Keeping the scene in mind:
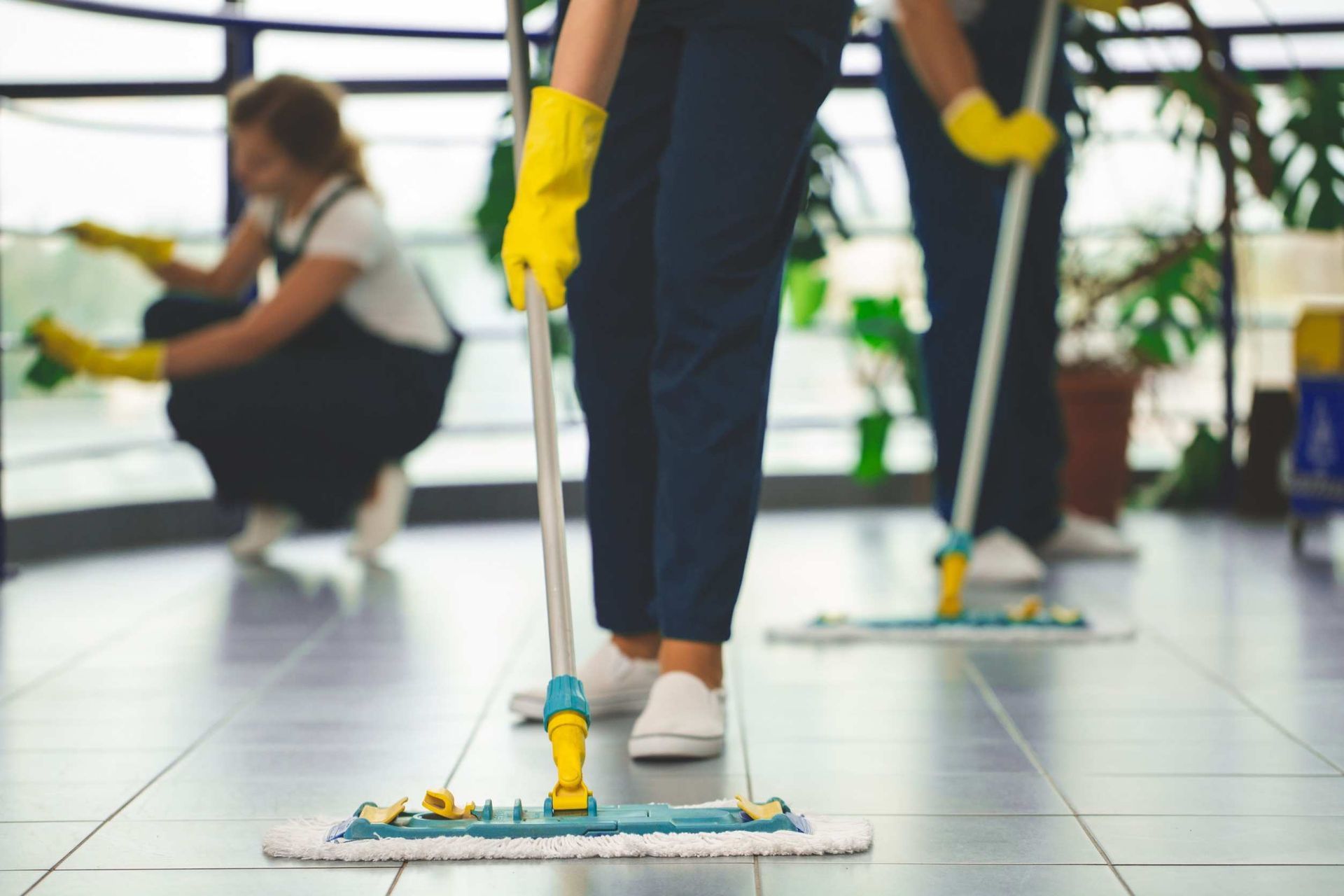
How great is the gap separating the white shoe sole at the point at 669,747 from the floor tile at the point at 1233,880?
43cm

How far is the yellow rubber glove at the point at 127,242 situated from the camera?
2674 mm

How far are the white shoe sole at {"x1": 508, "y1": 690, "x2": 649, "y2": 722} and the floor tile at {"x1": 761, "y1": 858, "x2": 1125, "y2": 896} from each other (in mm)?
468

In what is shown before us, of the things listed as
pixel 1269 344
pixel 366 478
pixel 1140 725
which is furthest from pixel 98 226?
pixel 1269 344

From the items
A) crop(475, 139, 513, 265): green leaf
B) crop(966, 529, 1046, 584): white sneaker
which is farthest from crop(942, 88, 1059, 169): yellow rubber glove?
crop(475, 139, 513, 265): green leaf

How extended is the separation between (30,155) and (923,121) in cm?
159

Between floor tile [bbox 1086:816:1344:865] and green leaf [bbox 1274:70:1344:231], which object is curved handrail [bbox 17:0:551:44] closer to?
green leaf [bbox 1274:70:1344:231]

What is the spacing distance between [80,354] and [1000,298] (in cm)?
152

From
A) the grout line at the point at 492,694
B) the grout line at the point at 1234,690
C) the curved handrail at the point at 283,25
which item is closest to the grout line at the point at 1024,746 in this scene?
the grout line at the point at 1234,690

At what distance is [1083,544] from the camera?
268 centimetres

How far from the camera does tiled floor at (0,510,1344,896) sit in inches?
42.5

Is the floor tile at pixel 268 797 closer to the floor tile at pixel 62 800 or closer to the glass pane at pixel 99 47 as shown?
the floor tile at pixel 62 800

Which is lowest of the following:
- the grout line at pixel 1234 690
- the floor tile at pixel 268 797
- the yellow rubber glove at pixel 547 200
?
the grout line at pixel 1234 690

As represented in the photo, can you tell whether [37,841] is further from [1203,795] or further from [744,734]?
[1203,795]

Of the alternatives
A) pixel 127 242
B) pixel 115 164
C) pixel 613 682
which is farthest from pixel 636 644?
pixel 115 164
